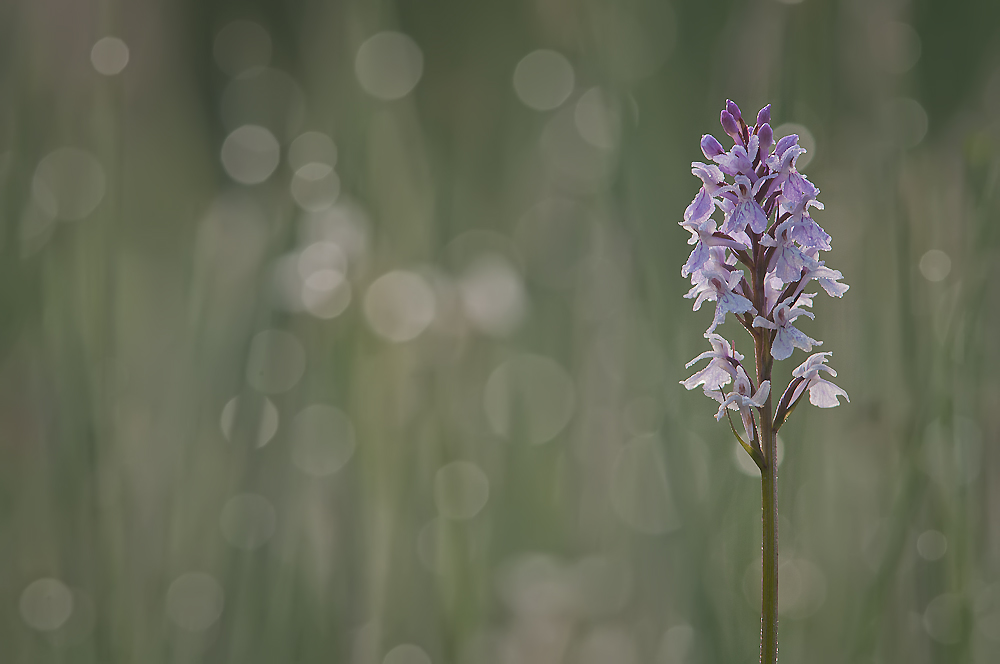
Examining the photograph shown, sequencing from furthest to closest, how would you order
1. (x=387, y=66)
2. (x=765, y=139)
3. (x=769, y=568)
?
(x=387, y=66) < (x=765, y=139) < (x=769, y=568)

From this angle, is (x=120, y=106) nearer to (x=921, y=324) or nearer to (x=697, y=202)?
(x=697, y=202)

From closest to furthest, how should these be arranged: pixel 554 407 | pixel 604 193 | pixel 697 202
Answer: pixel 697 202
pixel 604 193
pixel 554 407

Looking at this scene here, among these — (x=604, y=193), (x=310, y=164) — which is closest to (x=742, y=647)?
(x=604, y=193)

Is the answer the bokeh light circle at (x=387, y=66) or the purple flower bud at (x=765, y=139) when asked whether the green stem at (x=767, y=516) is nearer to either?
the purple flower bud at (x=765, y=139)

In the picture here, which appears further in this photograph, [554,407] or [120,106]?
[554,407]

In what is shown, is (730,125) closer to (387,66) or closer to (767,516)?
(767,516)

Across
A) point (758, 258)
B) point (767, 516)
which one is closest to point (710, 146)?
point (758, 258)

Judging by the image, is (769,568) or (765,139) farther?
(765,139)

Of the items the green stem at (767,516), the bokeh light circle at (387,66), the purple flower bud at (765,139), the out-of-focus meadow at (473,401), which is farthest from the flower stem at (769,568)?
the bokeh light circle at (387,66)

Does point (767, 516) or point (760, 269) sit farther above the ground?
point (760, 269)
